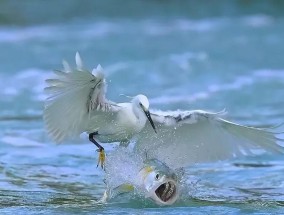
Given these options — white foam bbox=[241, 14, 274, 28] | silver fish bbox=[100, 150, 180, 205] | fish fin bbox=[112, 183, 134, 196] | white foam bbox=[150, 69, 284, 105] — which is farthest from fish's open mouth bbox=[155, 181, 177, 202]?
white foam bbox=[241, 14, 274, 28]

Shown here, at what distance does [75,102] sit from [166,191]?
1023 mm

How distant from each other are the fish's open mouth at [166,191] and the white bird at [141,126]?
20.4 inches

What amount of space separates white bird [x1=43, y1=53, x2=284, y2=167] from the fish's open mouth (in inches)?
20.4

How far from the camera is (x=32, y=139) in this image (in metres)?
12.0

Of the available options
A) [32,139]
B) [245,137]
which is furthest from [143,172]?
[32,139]

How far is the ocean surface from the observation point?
8.84 meters

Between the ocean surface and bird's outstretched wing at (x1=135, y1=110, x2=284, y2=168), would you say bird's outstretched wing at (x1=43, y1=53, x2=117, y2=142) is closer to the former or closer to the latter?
bird's outstretched wing at (x1=135, y1=110, x2=284, y2=168)

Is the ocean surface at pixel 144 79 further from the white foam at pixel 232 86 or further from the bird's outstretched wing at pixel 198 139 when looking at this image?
the bird's outstretched wing at pixel 198 139

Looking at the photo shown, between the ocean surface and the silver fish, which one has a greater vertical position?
the ocean surface

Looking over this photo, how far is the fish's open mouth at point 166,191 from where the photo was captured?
780 cm

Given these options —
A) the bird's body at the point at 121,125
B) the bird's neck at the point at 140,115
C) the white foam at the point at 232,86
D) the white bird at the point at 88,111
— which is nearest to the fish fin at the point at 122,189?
the white bird at the point at 88,111

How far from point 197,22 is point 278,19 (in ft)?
6.81

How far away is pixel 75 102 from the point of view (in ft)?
26.2

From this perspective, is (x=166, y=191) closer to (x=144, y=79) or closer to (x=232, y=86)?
(x=232, y=86)
